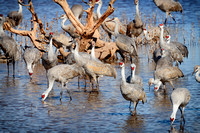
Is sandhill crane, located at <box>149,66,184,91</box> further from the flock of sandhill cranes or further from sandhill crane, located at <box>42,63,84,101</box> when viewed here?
sandhill crane, located at <box>42,63,84,101</box>

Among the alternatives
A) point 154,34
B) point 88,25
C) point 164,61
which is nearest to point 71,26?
point 88,25

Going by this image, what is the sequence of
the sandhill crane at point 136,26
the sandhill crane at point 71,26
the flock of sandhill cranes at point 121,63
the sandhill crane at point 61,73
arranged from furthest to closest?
the sandhill crane at point 136,26 → the sandhill crane at point 71,26 → the sandhill crane at point 61,73 → the flock of sandhill cranes at point 121,63

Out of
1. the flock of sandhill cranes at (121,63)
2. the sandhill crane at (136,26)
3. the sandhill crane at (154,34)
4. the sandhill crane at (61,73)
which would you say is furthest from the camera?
the sandhill crane at (136,26)

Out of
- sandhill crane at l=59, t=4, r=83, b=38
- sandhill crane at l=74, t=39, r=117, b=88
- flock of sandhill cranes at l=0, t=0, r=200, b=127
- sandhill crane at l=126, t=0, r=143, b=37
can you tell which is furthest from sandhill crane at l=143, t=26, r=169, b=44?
sandhill crane at l=74, t=39, r=117, b=88

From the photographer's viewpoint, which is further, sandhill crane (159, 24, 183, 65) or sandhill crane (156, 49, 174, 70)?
sandhill crane (159, 24, 183, 65)

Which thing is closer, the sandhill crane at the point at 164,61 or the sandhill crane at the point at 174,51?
the sandhill crane at the point at 164,61

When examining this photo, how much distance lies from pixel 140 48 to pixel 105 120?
10544 millimetres

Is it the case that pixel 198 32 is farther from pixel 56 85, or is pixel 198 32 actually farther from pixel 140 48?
pixel 56 85

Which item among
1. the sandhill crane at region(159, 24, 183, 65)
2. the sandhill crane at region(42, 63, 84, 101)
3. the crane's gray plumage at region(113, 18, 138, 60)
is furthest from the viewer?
the crane's gray plumage at region(113, 18, 138, 60)

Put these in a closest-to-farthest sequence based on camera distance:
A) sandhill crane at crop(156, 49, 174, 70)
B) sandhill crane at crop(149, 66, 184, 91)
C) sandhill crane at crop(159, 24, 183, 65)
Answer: sandhill crane at crop(149, 66, 184, 91) < sandhill crane at crop(156, 49, 174, 70) < sandhill crane at crop(159, 24, 183, 65)

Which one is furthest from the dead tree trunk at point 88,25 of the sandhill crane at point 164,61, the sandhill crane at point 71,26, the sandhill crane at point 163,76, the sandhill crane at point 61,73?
the sandhill crane at point 61,73

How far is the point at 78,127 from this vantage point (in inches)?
273

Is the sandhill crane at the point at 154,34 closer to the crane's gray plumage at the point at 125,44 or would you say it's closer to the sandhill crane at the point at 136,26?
the sandhill crane at the point at 136,26

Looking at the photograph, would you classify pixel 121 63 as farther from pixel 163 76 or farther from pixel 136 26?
pixel 136 26
